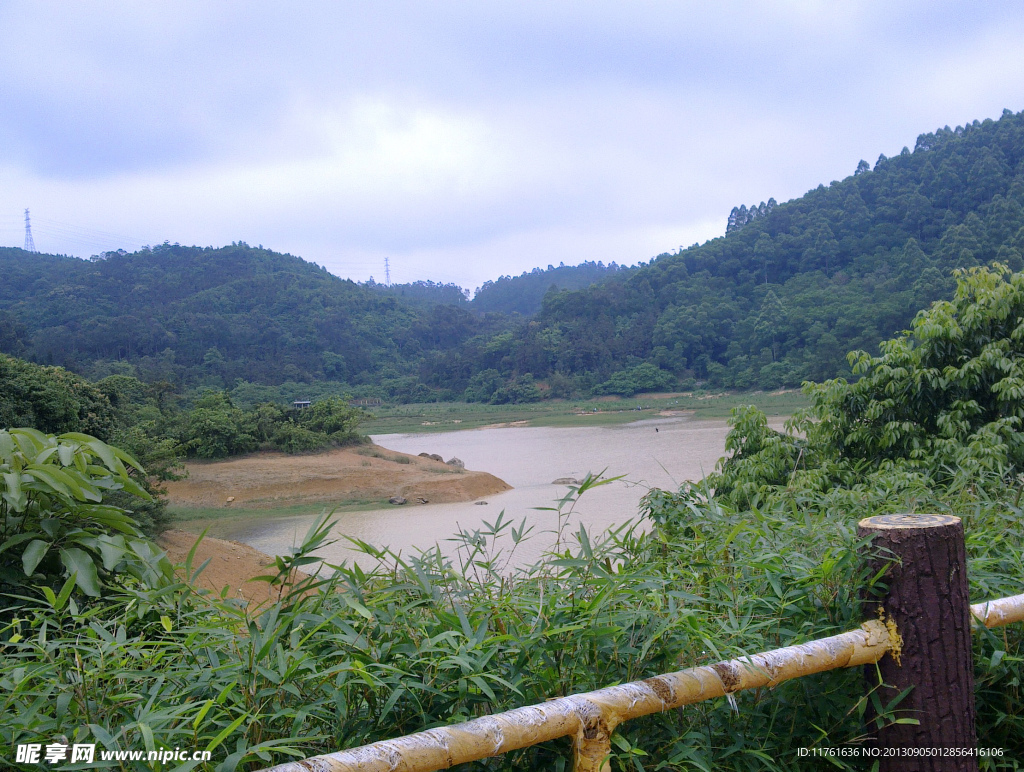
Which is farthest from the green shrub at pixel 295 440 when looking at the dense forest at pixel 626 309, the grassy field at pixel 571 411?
the dense forest at pixel 626 309

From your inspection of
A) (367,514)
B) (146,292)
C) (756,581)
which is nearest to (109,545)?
(756,581)

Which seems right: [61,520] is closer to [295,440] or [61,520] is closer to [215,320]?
[295,440]

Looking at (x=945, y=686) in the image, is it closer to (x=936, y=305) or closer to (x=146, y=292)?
(x=936, y=305)

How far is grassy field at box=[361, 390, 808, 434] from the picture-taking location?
106 feet

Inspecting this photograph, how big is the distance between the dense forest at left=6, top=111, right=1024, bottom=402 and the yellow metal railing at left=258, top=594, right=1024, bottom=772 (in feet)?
105

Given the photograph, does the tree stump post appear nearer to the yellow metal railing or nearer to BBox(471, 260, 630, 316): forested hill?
the yellow metal railing

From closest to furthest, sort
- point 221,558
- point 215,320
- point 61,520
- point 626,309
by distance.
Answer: point 61,520 < point 221,558 < point 215,320 < point 626,309

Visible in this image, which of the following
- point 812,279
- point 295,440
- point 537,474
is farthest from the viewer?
point 812,279

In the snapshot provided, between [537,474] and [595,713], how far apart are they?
56.8 feet

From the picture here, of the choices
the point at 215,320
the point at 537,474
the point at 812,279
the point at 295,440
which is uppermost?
the point at 215,320

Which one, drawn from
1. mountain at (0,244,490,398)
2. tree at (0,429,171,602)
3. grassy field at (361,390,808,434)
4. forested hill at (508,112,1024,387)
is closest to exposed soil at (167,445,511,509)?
tree at (0,429,171,602)

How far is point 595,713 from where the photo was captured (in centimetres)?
96

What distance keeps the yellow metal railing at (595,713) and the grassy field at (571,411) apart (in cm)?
2828

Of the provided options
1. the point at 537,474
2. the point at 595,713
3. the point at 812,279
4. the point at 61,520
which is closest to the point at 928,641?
the point at 595,713
